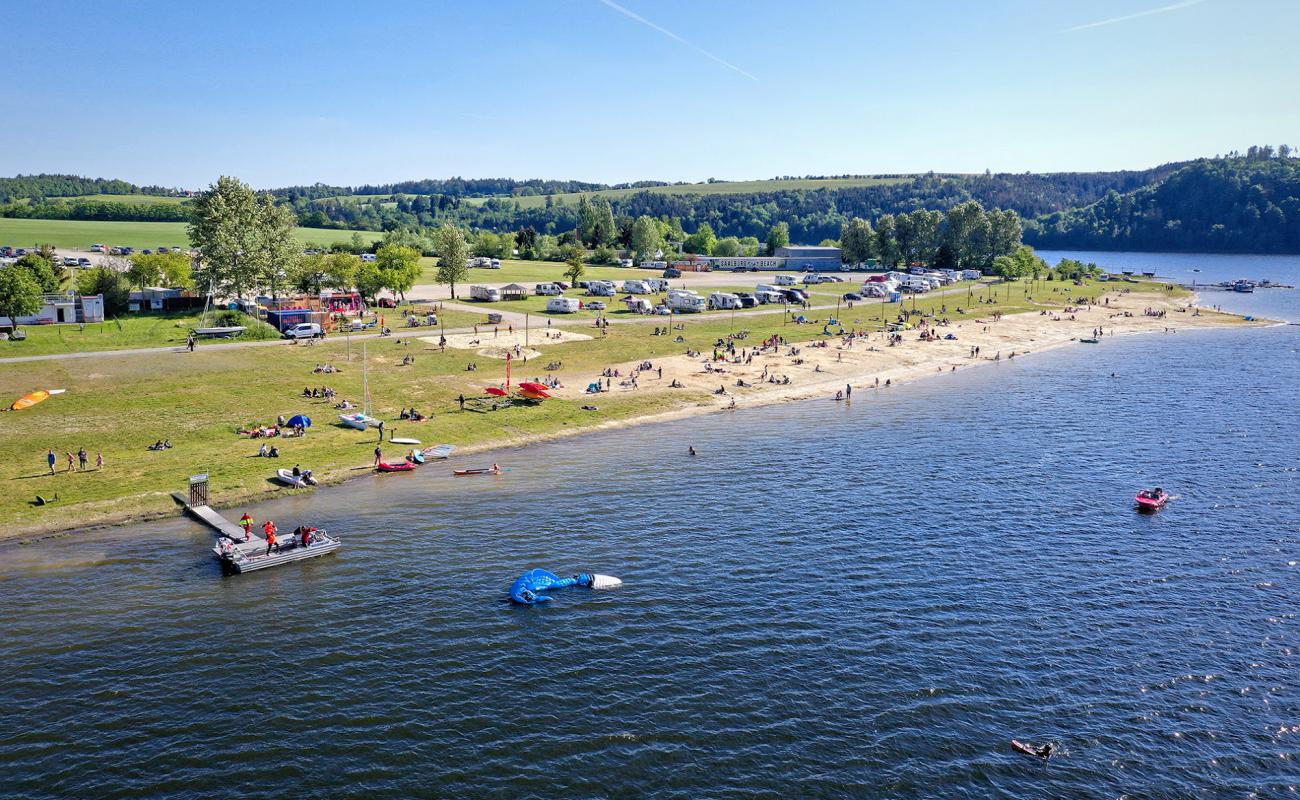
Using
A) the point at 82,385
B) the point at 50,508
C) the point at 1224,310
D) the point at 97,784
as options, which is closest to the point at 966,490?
the point at 97,784

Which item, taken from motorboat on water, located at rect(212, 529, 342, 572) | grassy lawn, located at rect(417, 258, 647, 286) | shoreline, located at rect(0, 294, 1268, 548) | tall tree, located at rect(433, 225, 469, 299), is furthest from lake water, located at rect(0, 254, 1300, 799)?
grassy lawn, located at rect(417, 258, 647, 286)

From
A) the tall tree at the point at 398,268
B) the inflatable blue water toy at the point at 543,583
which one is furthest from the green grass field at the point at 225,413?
the tall tree at the point at 398,268

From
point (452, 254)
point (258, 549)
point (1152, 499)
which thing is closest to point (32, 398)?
point (258, 549)

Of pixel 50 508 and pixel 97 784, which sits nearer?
pixel 97 784

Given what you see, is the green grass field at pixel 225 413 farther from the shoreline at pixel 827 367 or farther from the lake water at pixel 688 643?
the lake water at pixel 688 643

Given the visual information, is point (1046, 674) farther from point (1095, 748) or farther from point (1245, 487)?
point (1245, 487)

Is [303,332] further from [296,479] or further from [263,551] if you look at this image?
[263,551]
